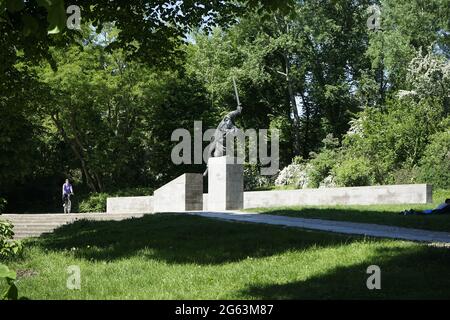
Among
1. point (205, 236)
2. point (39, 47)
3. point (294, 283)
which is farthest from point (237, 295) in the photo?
point (39, 47)

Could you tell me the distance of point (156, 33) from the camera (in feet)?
50.1

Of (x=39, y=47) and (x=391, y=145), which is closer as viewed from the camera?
(x=39, y=47)

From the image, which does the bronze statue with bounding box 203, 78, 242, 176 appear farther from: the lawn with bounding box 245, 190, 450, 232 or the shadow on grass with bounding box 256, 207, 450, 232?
the shadow on grass with bounding box 256, 207, 450, 232

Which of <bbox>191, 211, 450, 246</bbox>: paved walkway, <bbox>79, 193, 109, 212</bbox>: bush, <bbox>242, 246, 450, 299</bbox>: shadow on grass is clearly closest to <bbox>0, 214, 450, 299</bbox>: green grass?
<bbox>242, 246, 450, 299</bbox>: shadow on grass

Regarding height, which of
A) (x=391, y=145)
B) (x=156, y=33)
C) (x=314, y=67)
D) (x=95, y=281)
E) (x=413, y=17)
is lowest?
(x=95, y=281)

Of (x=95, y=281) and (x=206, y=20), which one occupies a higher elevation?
(x=206, y=20)

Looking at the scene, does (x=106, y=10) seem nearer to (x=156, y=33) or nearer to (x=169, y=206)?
(x=156, y=33)

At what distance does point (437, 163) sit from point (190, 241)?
16.6 metres

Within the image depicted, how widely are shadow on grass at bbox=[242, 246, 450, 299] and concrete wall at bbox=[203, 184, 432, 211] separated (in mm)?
11275

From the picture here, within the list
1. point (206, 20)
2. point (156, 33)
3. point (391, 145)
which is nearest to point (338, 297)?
point (156, 33)

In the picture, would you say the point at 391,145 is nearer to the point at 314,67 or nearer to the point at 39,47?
the point at 314,67
